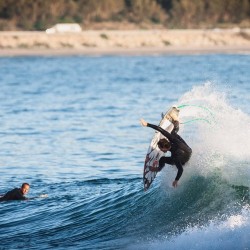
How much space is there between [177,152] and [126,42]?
85.9 metres

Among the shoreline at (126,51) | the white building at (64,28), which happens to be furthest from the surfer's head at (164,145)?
the white building at (64,28)

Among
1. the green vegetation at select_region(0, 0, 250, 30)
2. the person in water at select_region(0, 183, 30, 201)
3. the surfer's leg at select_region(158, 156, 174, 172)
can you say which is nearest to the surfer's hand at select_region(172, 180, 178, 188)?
the surfer's leg at select_region(158, 156, 174, 172)

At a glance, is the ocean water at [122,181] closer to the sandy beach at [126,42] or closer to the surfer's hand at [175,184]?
the surfer's hand at [175,184]

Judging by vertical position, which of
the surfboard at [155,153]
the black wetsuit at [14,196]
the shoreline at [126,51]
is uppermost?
the surfboard at [155,153]

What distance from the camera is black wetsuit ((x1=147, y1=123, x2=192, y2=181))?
17.0m

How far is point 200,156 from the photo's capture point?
18266mm

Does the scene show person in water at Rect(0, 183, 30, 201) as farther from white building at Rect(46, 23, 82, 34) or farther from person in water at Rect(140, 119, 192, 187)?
white building at Rect(46, 23, 82, 34)

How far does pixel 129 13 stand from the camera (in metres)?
118

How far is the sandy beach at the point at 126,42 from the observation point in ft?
329

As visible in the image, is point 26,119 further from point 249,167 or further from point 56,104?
point 249,167

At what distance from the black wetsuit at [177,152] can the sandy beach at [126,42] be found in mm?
82671

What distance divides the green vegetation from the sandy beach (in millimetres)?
9812

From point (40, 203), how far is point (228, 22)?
10276cm

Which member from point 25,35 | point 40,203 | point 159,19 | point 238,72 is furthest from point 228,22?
point 40,203
